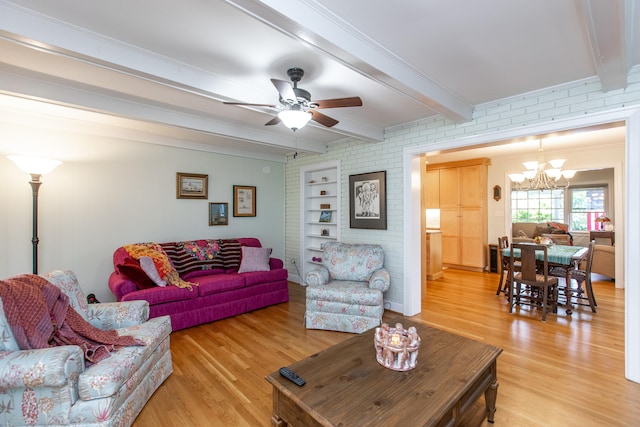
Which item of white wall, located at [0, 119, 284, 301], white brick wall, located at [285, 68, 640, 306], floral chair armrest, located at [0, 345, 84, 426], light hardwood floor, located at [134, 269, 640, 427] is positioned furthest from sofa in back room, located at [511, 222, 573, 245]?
floral chair armrest, located at [0, 345, 84, 426]

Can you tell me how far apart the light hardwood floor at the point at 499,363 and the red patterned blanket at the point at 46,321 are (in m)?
0.57

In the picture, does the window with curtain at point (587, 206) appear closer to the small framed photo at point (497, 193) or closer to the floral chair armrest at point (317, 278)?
the small framed photo at point (497, 193)

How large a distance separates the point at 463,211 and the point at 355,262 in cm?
416

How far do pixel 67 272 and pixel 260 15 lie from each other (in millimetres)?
2461

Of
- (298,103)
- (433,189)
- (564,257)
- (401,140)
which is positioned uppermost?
(401,140)

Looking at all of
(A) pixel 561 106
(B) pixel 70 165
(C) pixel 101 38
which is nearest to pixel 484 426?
(A) pixel 561 106

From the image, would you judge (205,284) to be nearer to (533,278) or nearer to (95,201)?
(95,201)

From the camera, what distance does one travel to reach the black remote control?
1621 mm

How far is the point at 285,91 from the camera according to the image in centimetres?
216

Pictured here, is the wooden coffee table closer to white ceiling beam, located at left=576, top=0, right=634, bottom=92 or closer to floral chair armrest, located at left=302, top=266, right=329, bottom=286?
floral chair armrest, located at left=302, top=266, right=329, bottom=286

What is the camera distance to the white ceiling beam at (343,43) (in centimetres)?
155

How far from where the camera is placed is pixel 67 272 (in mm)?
2395

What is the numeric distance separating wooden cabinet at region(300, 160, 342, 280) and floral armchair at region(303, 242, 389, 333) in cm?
128

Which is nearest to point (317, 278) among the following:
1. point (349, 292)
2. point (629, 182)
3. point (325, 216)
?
point (349, 292)
